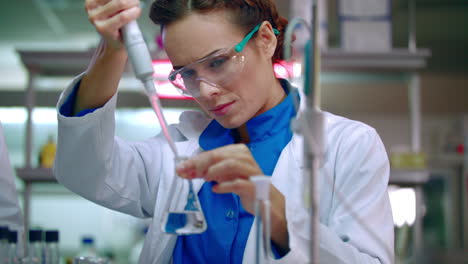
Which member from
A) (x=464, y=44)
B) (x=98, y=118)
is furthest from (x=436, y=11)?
(x=98, y=118)

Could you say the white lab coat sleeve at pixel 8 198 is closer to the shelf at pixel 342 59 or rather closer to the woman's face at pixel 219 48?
the woman's face at pixel 219 48

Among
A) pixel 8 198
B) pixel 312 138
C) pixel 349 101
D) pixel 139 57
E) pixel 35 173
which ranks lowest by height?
pixel 349 101

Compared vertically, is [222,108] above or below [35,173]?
above

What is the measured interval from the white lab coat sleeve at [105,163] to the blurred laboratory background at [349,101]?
17.2 inches

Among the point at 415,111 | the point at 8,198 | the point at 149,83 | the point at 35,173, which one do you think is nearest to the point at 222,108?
the point at 149,83

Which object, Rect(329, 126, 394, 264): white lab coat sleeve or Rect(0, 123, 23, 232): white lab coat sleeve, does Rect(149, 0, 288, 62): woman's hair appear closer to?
Rect(329, 126, 394, 264): white lab coat sleeve

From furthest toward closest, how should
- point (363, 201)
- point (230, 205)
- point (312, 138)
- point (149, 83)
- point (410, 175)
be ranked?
point (410, 175)
point (230, 205)
point (363, 201)
point (149, 83)
point (312, 138)

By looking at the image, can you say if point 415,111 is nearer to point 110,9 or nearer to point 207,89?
point 207,89

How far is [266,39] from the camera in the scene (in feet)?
3.97

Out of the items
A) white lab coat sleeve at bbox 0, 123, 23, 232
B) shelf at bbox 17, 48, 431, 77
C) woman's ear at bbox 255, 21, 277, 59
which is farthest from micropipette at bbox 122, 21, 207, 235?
shelf at bbox 17, 48, 431, 77

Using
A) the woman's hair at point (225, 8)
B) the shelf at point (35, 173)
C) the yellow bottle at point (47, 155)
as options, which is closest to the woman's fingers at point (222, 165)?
the woman's hair at point (225, 8)

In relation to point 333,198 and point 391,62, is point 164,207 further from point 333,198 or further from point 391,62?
point 391,62

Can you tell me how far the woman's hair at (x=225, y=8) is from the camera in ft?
3.73

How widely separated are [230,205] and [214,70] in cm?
30
